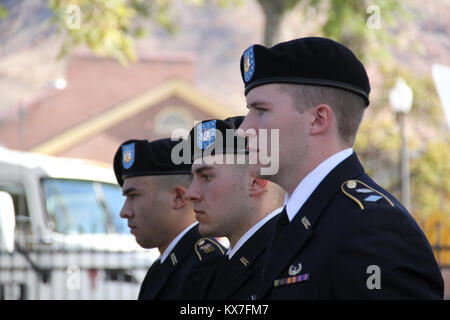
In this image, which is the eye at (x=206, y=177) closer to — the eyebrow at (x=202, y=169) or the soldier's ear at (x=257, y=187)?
the eyebrow at (x=202, y=169)

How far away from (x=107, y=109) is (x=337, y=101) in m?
34.2

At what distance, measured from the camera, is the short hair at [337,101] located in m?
2.53

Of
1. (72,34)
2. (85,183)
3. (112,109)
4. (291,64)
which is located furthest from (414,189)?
(291,64)

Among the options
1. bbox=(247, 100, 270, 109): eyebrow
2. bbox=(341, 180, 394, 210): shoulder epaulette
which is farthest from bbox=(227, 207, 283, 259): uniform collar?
bbox=(341, 180, 394, 210): shoulder epaulette

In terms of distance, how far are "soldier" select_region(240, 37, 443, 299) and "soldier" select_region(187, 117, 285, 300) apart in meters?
0.78

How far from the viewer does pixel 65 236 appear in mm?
10102

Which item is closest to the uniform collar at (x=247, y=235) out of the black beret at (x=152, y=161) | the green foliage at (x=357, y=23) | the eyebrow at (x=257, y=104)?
the eyebrow at (x=257, y=104)

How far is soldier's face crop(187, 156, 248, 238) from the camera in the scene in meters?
3.48

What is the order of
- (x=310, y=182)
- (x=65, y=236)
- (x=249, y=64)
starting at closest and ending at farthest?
(x=310, y=182) < (x=249, y=64) < (x=65, y=236)

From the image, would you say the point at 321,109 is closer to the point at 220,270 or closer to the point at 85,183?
the point at 220,270

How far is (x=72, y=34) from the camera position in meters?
13.3

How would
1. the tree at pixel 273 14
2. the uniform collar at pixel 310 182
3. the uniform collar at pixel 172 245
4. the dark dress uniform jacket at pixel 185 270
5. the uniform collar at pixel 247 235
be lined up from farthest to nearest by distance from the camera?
the tree at pixel 273 14, the uniform collar at pixel 172 245, the dark dress uniform jacket at pixel 185 270, the uniform collar at pixel 247 235, the uniform collar at pixel 310 182

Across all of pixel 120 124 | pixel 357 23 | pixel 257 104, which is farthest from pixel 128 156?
pixel 120 124

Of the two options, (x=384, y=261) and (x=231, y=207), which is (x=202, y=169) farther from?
(x=384, y=261)
